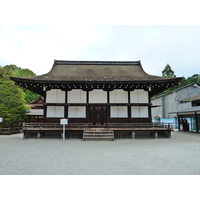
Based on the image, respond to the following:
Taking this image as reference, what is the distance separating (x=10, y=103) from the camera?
623 inches

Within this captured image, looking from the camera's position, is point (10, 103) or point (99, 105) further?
point (10, 103)

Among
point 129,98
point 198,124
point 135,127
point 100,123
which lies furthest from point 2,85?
point 198,124

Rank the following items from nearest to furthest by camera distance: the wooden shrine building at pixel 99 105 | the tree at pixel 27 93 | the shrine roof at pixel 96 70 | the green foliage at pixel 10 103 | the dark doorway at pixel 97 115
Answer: the wooden shrine building at pixel 99 105, the dark doorway at pixel 97 115, the shrine roof at pixel 96 70, the green foliage at pixel 10 103, the tree at pixel 27 93

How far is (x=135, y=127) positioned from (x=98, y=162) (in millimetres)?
7085

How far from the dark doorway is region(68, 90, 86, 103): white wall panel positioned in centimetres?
117

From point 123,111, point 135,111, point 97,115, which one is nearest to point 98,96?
point 97,115

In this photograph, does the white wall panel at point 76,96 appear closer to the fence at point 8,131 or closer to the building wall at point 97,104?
the building wall at point 97,104

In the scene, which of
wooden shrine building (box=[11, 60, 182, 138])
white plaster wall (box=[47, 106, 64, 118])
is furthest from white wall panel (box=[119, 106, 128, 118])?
white plaster wall (box=[47, 106, 64, 118])

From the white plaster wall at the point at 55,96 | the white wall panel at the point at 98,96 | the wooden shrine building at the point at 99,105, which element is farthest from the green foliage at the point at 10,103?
the white wall panel at the point at 98,96

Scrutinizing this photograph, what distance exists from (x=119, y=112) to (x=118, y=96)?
1463mm

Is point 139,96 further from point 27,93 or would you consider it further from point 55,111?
point 27,93

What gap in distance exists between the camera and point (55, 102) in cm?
1196

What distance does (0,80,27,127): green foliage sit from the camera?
1527 cm

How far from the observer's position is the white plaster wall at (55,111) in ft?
38.9
